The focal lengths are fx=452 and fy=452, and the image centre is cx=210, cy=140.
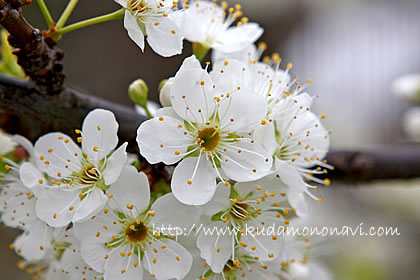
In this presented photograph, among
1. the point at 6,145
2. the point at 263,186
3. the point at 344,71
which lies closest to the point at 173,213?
the point at 263,186

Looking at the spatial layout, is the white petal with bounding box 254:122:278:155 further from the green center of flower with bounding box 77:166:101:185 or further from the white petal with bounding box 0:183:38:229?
the white petal with bounding box 0:183:38:229

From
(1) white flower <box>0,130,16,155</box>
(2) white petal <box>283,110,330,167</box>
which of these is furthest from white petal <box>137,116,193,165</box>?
(1) white flower <box>0,130,16,155</box>

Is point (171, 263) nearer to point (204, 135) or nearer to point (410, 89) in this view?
point (204, 135)

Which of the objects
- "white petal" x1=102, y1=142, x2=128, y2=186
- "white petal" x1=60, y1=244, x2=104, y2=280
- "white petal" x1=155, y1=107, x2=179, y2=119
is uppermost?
"white petal" x1=155, y1=107, x2=179, y2=119

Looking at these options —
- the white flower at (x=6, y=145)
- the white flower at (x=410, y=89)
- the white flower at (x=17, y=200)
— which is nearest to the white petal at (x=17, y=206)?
the white flower at (x=17, y=200)

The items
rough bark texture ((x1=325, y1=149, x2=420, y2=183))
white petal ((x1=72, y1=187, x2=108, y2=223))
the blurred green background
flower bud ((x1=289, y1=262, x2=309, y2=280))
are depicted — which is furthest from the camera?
the blurred green background

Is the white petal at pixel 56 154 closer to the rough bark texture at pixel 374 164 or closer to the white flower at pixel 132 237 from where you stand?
the white flower at pixel 132 237
